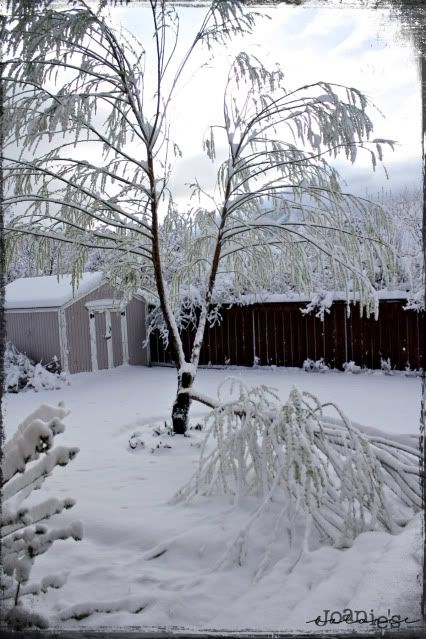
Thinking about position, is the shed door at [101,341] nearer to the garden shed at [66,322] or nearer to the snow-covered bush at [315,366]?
the garden shed at [66,322]

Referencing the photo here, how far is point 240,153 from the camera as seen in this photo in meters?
4.38

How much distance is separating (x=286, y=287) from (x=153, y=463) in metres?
6.66

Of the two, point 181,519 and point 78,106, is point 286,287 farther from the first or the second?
point 181,519

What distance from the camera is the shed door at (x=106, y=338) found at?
10289 mm

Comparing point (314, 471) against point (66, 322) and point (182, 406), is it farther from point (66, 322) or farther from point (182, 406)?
point (66, 322)

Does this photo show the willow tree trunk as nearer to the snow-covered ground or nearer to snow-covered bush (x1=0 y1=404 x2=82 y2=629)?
the snow-covered ground

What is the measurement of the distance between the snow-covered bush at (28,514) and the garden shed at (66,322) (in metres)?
7.90

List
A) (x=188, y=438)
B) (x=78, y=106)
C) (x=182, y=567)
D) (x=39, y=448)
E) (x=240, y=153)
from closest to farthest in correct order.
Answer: (x=39, y=448) → (x=182, y=567) → (x=78, y=106) → (x=240, y=153) → (x=188, y=438)

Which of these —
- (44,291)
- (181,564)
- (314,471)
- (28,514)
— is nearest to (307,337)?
(44,291)

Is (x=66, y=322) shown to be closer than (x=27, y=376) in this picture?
No

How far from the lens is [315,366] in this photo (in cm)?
924

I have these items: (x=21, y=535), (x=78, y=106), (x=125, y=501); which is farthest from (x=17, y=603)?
(x=78, y=106)
